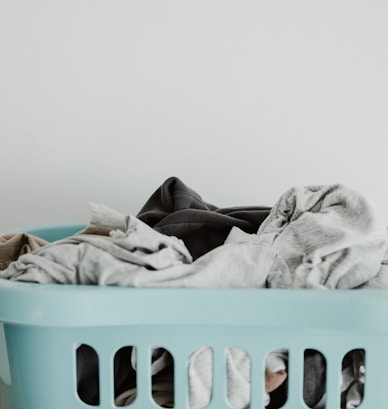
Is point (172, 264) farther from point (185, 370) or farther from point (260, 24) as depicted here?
point (260, 24)

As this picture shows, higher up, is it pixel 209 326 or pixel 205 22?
pixel 205 22

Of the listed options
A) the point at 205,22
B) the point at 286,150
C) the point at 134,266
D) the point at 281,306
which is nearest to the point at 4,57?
the point at 205,22

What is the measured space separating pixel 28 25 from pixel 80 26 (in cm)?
8

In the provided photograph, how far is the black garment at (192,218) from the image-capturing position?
82cm

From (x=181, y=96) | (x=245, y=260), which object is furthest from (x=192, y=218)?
(x=181, y=96)

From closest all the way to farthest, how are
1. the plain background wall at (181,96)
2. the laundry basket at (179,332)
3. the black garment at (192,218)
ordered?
the laundry basket at (179,332), the black garment at (192,218), the plain background wall at (181,96)

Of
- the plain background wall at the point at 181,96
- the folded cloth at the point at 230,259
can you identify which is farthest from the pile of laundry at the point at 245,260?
the plain background wall at the point at 181,96

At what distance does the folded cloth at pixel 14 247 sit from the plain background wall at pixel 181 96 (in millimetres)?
285

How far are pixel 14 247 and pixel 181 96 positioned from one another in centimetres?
40

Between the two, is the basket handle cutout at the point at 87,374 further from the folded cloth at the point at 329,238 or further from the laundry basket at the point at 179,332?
the folded cloth at the point at 329,238

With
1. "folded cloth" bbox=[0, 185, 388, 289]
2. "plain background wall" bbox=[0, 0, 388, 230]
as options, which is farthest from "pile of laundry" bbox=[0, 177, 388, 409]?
"plain background wall" bbox=[0, 0, 388, 230]

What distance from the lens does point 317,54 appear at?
112cm

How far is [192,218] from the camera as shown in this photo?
32.3 inches

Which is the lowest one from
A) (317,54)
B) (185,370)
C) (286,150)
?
(185,370)
